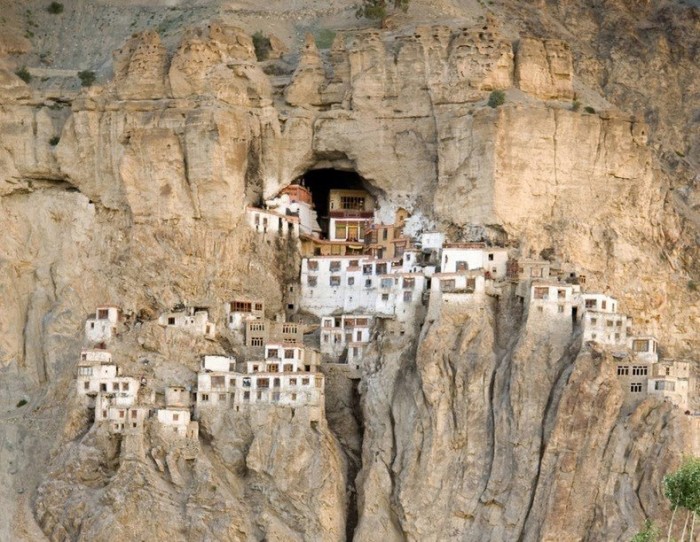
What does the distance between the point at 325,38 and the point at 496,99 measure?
46.2 feet

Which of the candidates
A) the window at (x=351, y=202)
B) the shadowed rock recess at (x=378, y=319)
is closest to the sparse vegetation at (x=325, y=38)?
the shadowed rock recess at (x=378, y=319)

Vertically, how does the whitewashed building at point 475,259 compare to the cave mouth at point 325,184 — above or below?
below

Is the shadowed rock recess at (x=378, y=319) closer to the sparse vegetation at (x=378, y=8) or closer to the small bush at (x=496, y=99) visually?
the small bush at (x=496, y=99)

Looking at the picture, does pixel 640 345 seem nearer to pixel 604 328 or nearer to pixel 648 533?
pixel 604 328

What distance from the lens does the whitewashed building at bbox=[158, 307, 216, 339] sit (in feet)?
306

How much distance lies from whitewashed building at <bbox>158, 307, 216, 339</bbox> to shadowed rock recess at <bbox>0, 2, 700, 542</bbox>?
18.3 inches

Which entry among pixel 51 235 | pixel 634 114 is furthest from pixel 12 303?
pixel 634 114

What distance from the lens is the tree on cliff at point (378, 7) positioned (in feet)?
349

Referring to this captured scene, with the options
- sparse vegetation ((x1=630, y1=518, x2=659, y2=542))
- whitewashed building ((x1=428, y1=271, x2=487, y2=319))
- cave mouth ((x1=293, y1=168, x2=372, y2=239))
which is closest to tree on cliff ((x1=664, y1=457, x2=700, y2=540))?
sparse vegetation ((x1=630, y1=518, x2=659, y2=542))

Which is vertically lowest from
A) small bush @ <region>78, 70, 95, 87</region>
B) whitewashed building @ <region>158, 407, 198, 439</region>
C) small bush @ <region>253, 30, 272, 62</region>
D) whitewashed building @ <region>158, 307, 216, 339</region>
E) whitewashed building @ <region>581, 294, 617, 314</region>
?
whitewashed building @ <region>158, 407, 198, 439</region>

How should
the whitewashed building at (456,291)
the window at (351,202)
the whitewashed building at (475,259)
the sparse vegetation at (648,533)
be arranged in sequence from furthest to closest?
1. the window at (351,202)
2. the whitewashed building at (475,259)
3. the whitewashed building at (456,291)
4. the sparse vegetation at (648,533)

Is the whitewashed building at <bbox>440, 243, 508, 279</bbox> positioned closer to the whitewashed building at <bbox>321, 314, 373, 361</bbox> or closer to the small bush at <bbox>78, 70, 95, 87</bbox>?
the whitewashed building at <bbox>321, 314, 373, 361</bbox>

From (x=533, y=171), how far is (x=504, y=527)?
Answer: 57.5ft

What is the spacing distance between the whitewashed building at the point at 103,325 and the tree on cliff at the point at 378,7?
21.7 metres
